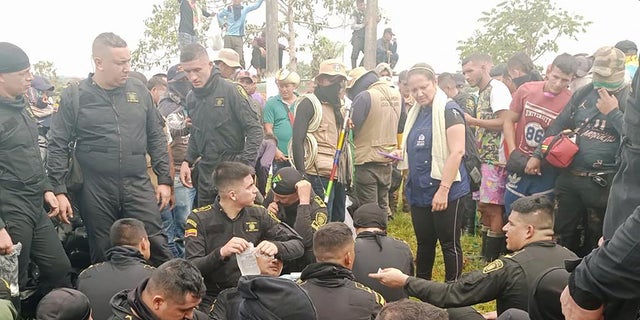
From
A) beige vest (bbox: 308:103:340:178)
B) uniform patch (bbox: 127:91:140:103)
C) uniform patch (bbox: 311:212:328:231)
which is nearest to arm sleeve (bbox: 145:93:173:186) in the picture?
uniform patch (bbox: 127:91:140:103)

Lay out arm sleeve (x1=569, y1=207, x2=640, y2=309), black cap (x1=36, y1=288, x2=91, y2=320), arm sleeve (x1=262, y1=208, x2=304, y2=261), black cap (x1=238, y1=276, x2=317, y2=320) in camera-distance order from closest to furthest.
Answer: arm sleeve (x1=569, y1=207, x2=640, y2=309)
black cap (x1=238, y1=276, x2=317, y2=320)
black cap (x1=36, y1=288, x2=91, y2=320)
arm sleeve (x1=262, y1=208, x2=304, y2=261)

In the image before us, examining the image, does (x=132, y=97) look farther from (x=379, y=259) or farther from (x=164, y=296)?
(x=379, y=259)

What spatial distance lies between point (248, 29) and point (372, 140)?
776 inches

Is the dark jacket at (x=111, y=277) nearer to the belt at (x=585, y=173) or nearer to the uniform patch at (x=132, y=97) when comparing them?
the uniform patch at (x=132, y=97)

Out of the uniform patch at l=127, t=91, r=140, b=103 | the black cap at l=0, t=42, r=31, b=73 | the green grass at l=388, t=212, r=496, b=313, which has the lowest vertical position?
the green grass at l=388, t=212, r=496, b=313

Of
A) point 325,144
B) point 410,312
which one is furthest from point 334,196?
point 410,312

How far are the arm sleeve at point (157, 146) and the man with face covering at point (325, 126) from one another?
4.12 ft

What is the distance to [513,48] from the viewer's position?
1620 cm

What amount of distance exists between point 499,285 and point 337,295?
863mm

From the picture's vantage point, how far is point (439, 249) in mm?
6480

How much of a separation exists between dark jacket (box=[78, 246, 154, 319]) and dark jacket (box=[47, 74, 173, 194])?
98 cm

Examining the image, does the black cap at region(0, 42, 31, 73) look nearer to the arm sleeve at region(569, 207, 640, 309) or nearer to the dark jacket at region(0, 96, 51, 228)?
the dark jacket at region(0, 96, 51, 228)

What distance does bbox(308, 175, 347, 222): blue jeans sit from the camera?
564 centimetres

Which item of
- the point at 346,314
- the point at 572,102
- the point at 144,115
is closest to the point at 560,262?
the point at 346,314
